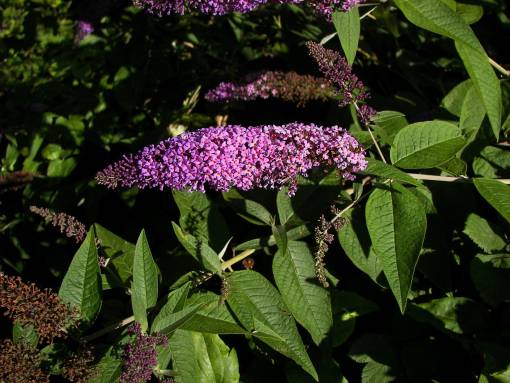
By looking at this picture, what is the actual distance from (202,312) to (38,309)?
56 centimetres

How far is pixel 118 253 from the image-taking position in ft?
7.58

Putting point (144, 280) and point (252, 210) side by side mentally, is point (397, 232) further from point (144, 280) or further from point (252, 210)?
point (144, 280)

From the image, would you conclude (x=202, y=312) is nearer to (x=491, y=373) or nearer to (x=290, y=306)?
(x=290, y=306)

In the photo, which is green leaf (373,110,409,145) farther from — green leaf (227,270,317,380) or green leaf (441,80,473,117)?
green leaf (227,270,317,380)

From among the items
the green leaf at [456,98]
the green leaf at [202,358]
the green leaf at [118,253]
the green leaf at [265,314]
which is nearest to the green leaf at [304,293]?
the green leaf at [265,314]

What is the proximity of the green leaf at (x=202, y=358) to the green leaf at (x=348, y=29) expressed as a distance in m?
1.31

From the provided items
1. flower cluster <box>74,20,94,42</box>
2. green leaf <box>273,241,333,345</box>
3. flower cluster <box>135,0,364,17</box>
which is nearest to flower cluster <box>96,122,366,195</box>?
green leaf <box>273,241,333,345</box>

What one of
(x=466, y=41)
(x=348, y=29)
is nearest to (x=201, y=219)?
(x=348, y=29)

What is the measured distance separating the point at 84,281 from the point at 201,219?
1.94 ft

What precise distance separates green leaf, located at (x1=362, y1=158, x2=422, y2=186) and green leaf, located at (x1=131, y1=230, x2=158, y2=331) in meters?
0.83

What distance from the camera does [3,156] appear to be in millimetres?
4359

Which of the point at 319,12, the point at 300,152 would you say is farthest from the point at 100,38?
the point at 300,152

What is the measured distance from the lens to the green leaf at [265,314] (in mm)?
1831

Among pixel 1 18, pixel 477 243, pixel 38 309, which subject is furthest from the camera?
pixel 1 18
